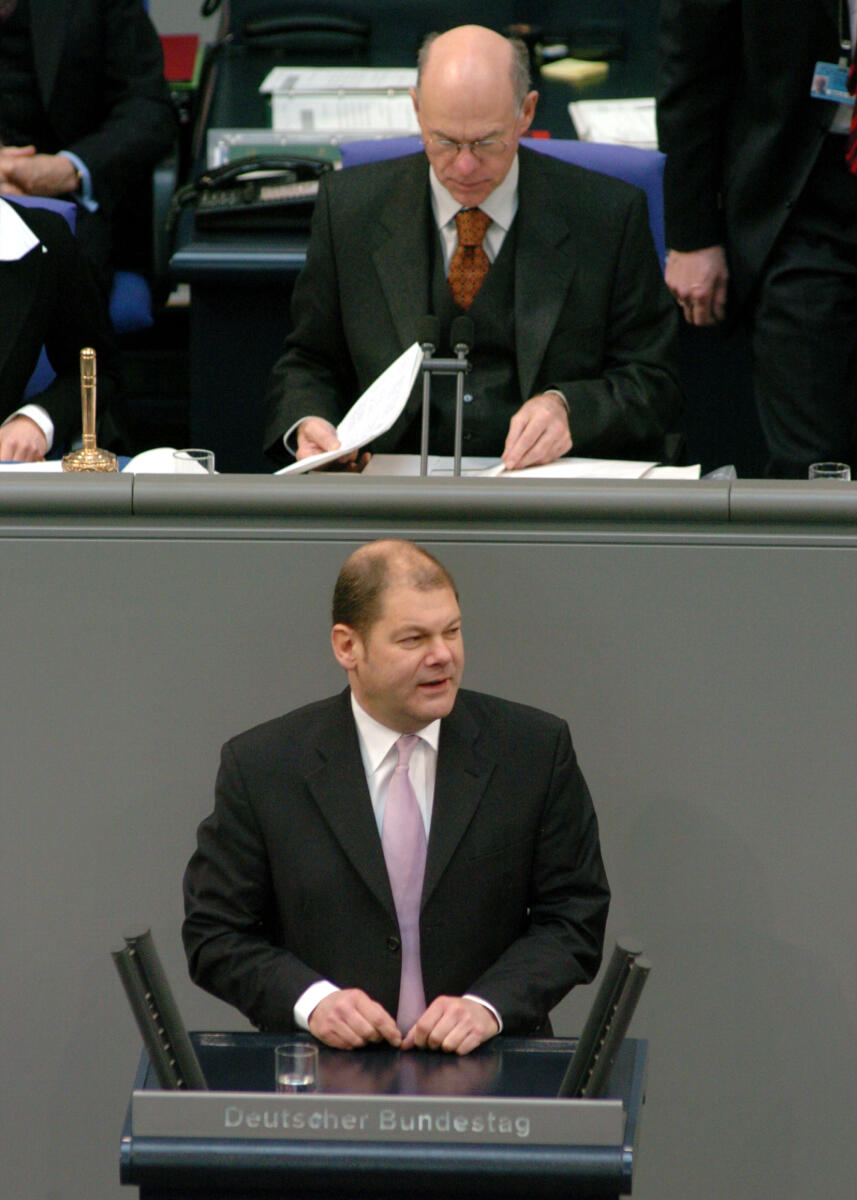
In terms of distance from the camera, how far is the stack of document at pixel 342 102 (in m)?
4.30

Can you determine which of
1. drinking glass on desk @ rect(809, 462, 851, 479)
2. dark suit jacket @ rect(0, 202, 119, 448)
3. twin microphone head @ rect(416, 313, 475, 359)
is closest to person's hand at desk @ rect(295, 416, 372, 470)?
twin microphone head @ rect(416, 313, 475, 359)

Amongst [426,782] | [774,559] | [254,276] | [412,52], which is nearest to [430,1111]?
[426,782]

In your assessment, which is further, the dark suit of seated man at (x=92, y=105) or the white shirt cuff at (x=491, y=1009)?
the dark suit of seated man at (x=92, y=105)

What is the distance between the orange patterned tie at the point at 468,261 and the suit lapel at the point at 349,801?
125cm

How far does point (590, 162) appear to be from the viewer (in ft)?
10.9

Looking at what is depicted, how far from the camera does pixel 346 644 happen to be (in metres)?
2.08

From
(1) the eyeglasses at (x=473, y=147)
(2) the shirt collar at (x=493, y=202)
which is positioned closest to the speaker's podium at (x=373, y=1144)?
(1) the eyeglasses at (x=473, y=147)

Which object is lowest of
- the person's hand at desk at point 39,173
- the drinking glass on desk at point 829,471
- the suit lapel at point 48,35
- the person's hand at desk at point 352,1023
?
the person's hand at desk at point 352,1023

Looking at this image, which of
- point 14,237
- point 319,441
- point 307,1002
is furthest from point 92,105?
point 307,1002

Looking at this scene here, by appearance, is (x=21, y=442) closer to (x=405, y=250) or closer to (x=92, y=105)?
(x=405, y=250)

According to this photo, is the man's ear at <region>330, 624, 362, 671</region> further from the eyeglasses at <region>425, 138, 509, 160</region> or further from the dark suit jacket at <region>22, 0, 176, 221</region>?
the dark suit jacket at <region>22, 0, 176, 221</region>

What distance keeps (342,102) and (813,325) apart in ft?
5.34

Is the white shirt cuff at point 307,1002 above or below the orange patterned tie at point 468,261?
below

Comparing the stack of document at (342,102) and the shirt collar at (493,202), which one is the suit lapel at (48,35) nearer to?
the stack of document at (342,102)
